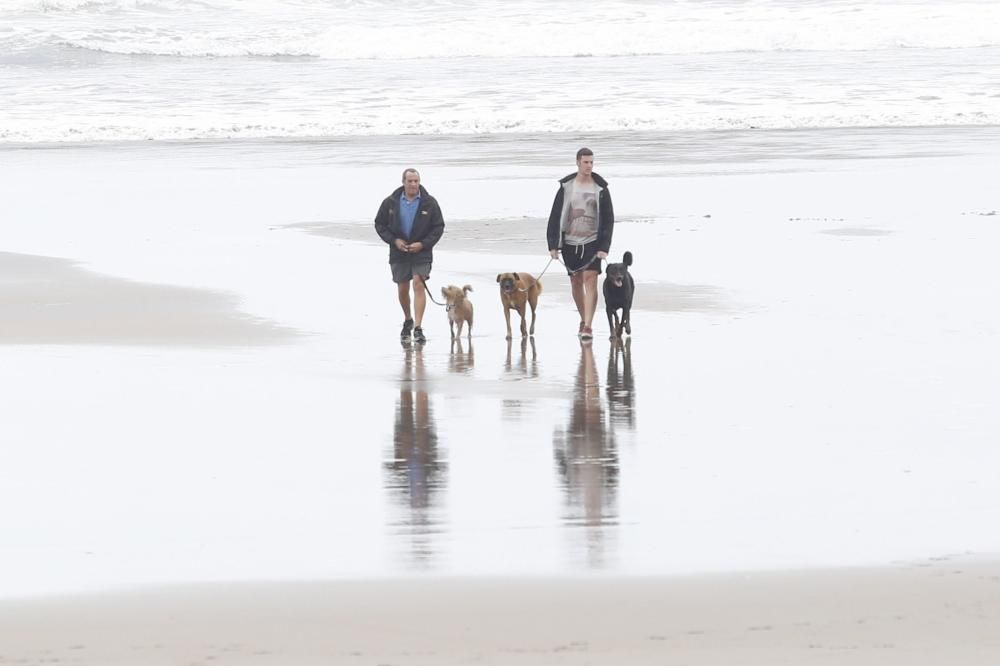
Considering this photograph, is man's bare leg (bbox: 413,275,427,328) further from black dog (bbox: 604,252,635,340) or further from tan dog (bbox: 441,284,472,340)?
black dog (bbox: 604,252,635,340)

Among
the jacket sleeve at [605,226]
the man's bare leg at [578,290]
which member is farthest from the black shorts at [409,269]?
the jacket sleeve at [605,226]

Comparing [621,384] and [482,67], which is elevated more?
[482,67]

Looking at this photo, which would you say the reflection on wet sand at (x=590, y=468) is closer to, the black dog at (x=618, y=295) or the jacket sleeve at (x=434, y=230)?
the black dog at (x=618, y=295)

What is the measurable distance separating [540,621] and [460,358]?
600 centimetres

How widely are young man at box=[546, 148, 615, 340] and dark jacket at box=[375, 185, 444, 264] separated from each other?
872 millimetres

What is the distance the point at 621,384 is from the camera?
1012cm

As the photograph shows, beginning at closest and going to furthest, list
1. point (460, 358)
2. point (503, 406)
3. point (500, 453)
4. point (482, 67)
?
point (500, 453), point (503, 406), point (460, 358), point (482, 67)

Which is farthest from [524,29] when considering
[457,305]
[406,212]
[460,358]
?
[460,358]

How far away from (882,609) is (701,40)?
161ft

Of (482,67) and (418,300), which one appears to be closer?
(418,300)

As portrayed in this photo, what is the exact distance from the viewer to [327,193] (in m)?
22.0

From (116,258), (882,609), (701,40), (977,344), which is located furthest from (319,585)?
(701,40)

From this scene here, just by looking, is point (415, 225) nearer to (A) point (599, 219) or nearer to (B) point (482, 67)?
(A) point (599, 219)

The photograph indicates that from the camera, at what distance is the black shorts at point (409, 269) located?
12.6 metres
